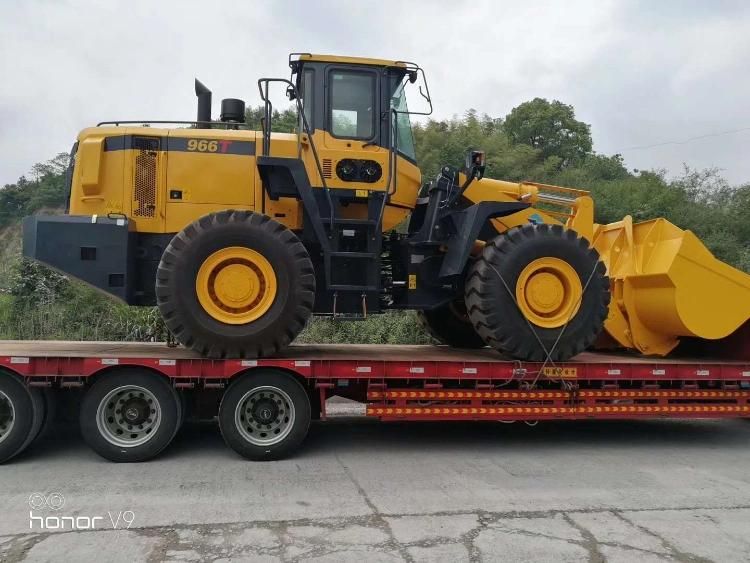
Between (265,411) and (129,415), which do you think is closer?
(129,415)

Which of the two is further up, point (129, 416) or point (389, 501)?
point (129, 416)

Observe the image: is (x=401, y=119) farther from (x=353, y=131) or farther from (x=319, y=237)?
(x=319, y=237)

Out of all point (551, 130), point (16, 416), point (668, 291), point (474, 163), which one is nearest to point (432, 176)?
point (474, 163)

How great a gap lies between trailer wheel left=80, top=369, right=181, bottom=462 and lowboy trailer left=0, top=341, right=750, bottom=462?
10 mm

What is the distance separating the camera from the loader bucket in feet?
25.0

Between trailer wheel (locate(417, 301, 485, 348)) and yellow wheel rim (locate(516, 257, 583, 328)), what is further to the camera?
trailer wheel (locate(417, 301, 485, 348))

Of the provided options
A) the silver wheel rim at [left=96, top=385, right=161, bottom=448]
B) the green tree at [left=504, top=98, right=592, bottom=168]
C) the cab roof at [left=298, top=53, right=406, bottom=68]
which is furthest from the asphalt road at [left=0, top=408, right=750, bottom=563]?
the green tree at [left=504, top=98, right=592, bottom=168]

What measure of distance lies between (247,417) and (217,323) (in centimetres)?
100

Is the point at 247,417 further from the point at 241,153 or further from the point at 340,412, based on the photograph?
the point at 241,153

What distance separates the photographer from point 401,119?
7516 millimetres

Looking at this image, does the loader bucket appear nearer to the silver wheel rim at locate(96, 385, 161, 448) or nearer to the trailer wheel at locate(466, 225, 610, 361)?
the trailer wheel at locate(466, 225, 610, 361)

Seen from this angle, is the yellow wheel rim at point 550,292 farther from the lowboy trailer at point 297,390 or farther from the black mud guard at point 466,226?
the black mud guard at point 466,226

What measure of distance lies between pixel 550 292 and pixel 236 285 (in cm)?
345

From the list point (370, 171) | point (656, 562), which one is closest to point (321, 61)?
point (370, 171)
